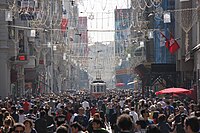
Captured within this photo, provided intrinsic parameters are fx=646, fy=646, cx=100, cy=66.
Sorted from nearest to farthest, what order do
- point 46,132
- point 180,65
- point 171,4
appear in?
point 46,132 < point 180,65 < point 171,4

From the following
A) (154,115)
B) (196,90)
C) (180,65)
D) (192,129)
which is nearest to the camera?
(192,129)

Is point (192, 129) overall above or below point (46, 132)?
above

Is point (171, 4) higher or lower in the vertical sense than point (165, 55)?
higher

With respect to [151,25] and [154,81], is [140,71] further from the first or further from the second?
[151,25]

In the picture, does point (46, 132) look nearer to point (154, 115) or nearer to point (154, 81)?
point (154, 115)

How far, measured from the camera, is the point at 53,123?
61.1 feet

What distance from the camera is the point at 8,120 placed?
14.5m

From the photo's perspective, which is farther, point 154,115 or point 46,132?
point 154,115

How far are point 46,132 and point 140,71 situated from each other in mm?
37598

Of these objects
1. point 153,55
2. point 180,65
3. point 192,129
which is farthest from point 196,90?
point 153,55

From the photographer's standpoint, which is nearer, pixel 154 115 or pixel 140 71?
pixel 154 115

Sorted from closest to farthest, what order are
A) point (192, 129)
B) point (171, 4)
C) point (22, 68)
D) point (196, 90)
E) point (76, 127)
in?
point (192, 129)
point (76, 127)
point (196, 90)
point (171, 4)
point (22, 68)

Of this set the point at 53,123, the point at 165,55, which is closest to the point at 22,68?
the point at 165,55

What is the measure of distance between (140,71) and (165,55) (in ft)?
46.3
